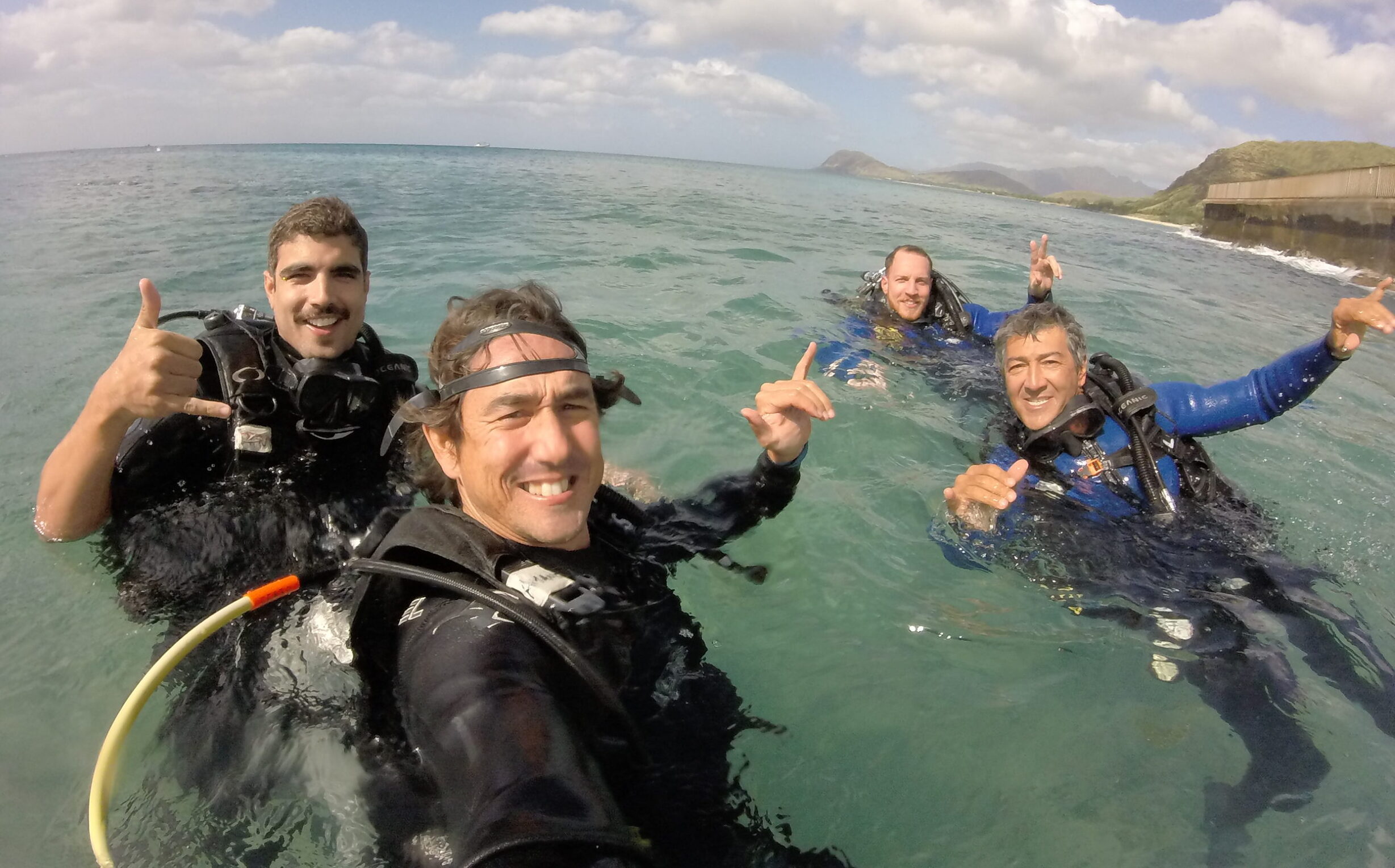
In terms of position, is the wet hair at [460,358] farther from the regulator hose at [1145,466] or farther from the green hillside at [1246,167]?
the green hillside at [1246,167]

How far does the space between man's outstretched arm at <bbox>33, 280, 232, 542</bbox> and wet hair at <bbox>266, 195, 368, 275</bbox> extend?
93 cm

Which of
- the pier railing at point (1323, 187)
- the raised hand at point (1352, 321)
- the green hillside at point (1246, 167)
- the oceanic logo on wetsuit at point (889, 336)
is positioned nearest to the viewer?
the raised hand at point (1352, 321)

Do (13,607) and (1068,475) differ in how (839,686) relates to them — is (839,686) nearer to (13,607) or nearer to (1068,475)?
(1068,475)

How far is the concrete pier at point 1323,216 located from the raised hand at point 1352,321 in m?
20.1

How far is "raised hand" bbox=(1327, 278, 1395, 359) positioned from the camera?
3883 millimetres

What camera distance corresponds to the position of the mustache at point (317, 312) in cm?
331

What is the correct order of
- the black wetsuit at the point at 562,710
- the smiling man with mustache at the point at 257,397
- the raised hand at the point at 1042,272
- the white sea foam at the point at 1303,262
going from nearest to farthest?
the black wetsuit at the point at 562,710, the smiling man with mustache at the point at 257,397, the raised hand at the point at 1042,272, the white sea foam at the point at 1303,262

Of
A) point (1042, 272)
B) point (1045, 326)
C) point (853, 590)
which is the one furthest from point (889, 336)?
point (853, 590)

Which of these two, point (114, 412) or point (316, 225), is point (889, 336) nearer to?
point (316, 225)

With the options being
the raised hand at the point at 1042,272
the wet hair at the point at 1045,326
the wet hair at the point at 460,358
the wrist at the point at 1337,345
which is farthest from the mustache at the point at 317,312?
the raised hand at the point at 1042,272

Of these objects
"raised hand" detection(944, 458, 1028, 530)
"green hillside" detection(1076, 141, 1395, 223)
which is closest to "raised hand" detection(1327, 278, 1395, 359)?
"raised hand" detection(944, 458, 1028, 530)

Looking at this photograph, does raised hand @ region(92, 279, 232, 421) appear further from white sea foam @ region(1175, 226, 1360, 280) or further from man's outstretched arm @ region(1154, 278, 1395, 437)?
white sea foam @ region(1175, 226, 1360, 280)

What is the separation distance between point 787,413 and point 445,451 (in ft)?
4.22

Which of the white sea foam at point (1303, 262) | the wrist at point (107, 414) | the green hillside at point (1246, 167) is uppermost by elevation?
the green hillside at point (1246, 167)
